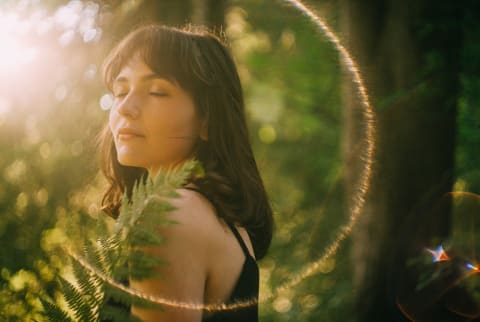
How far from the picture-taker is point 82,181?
2.38m

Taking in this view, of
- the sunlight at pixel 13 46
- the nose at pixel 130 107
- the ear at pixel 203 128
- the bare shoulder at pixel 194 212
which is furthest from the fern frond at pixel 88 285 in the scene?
the sunlight at pixel 13 46

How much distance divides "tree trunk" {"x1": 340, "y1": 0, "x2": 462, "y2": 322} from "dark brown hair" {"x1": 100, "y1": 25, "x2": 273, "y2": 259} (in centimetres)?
122

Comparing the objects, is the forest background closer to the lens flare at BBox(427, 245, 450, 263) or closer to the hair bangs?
the lens flare at BBox(427, 245, 450, 263)

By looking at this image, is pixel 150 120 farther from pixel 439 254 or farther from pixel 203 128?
pixel 439 254

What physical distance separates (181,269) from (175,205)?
6.6 inches

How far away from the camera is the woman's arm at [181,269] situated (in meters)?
1.07

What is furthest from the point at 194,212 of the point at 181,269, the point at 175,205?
the point at 181,269

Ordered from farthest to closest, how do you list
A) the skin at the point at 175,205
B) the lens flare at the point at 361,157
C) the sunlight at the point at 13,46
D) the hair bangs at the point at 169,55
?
the lens flare at the point at 361,157 < the sunlight at the point at 13,46 < the hair bangs at the point at 169,55 < the skin at the point at 175,205

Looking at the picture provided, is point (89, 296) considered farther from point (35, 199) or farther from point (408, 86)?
point (408, 86)

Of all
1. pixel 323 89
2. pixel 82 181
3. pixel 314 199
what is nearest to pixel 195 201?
pixel 82 181

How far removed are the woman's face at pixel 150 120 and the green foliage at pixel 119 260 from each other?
0.30 metres

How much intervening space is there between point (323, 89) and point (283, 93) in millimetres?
533

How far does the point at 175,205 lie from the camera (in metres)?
1.18

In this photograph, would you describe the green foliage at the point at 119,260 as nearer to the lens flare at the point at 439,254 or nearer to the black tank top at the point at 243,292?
the black tank top at the point at 243,292
